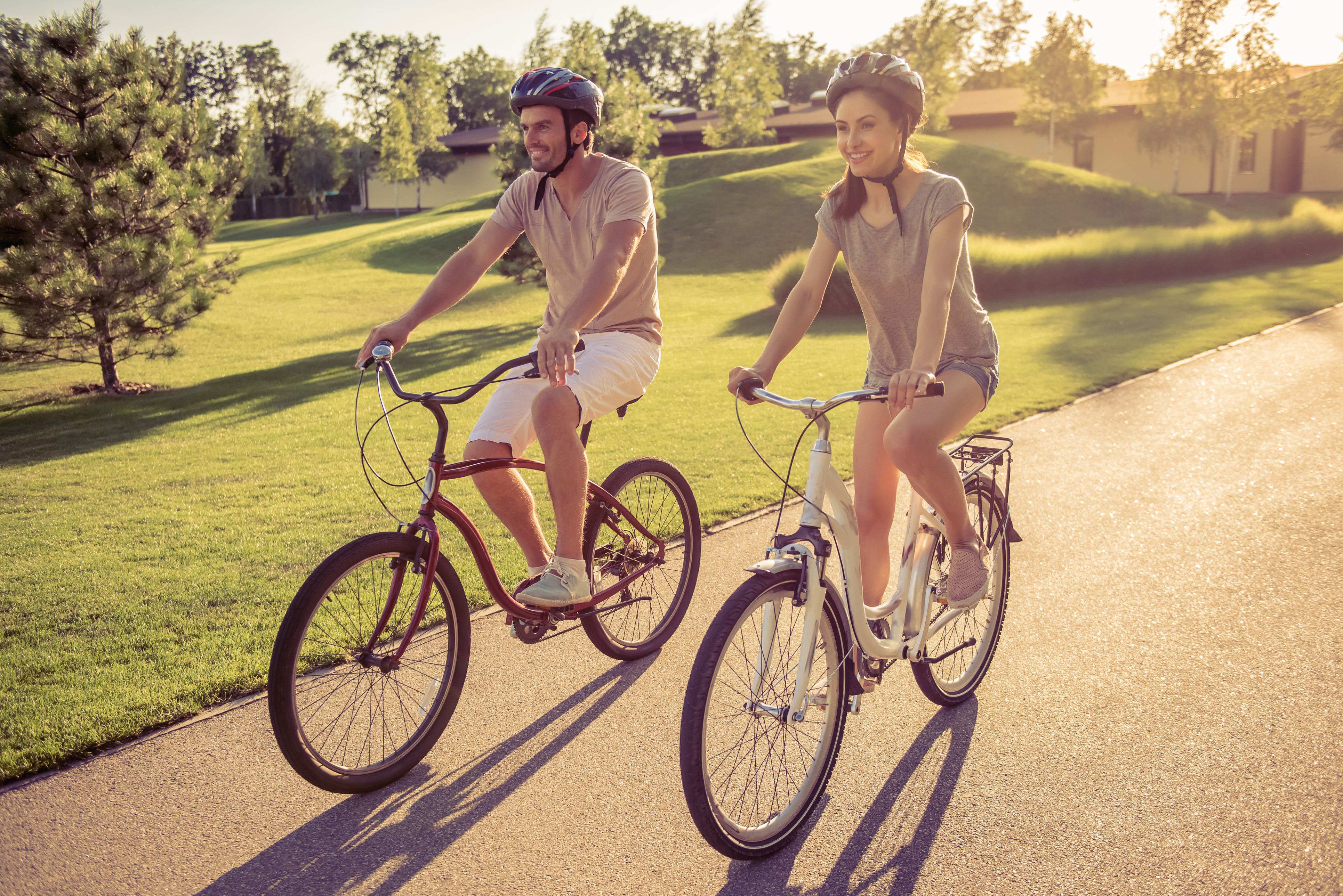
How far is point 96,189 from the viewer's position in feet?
37.0

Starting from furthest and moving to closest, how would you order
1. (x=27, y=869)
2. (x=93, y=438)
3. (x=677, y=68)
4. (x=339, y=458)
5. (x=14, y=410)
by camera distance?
(x=677, y=68) → (x=14, y=410) → (x=93, y=438) → (x=339, y=458) → (x=27, y=869)

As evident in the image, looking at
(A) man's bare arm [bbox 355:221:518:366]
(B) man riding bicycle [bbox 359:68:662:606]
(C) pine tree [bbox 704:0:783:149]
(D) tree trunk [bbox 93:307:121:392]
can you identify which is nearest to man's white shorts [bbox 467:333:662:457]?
(B) man riding bicycle [bbox 359:68:662:606]

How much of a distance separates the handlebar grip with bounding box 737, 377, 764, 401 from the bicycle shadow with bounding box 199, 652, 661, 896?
5.24 ft

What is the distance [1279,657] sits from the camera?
432 centimetres

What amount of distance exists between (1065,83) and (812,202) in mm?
22981

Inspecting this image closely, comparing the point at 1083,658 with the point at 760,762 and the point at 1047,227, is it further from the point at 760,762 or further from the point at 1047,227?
the point at 1047,227

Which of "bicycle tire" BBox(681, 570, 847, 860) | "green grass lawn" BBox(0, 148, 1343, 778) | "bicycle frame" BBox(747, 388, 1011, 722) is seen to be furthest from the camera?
"green grass lawn" BBox(0, 148, 1343, 778)

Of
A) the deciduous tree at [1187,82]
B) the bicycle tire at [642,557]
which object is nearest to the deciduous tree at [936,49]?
the deciduous tree at [1187,82]

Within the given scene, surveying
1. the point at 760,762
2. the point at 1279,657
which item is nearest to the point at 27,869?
the point at 760,762

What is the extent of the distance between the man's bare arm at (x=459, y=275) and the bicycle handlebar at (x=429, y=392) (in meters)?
0.18

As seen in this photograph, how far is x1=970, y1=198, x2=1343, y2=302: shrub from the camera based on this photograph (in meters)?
21.1

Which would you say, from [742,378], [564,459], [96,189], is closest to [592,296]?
[564,459]

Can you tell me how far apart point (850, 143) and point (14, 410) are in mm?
11911

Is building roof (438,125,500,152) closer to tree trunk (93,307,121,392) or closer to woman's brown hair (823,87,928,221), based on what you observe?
tree trunk (93,307,121,392)
